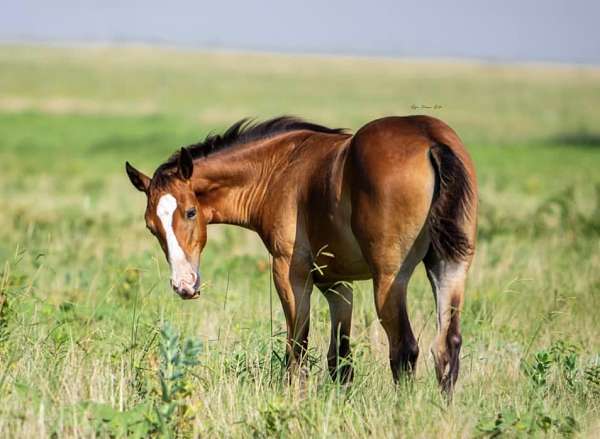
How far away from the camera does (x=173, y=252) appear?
6.71m

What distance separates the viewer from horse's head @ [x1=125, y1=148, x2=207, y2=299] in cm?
671

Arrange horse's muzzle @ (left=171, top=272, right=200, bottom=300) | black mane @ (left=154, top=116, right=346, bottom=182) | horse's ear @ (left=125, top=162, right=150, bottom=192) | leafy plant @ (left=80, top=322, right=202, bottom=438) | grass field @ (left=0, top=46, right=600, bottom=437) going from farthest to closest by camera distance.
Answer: black mane @ (left=154, top=116, right=346, bottom=182) → horse's ear @ (left=125, top=162, right=150, bottom=192) → horse's muzzle @ (left=171, top=272, right=200, bottom=300) → grass field @ (left=0, top=46, right=600, bottom=437) → leafy plant @ (left=80, top=322, right=202, bottom=438)

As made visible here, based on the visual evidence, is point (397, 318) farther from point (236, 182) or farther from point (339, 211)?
point (236, 182)

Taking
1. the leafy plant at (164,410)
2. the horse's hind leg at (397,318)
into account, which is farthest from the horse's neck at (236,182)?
the leafy plant at (164,410)

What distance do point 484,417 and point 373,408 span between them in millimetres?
598

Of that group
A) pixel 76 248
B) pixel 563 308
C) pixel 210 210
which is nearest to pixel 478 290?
pixel 563 308

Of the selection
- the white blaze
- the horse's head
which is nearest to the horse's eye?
the horse's head

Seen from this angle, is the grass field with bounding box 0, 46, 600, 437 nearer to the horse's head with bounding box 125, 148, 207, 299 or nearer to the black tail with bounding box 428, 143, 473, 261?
the horse's head with bounding box 125, 148, 207, 299

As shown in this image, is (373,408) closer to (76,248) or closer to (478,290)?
(478,290)

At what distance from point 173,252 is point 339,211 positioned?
1237mm

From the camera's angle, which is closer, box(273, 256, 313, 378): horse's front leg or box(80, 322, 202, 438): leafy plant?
box(80, 322, 202, 438): leafy plant

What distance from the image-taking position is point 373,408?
5.33m

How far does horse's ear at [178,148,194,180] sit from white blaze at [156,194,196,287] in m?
0.32

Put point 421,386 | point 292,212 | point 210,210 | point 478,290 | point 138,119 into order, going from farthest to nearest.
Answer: point 138,119
point 478,290
point 210,210
point 292,212
point 421,386
